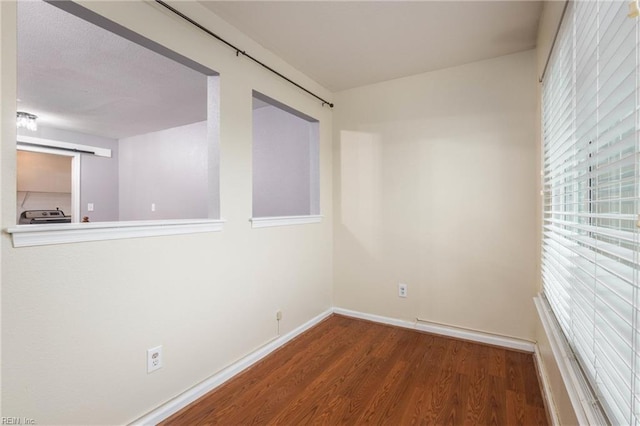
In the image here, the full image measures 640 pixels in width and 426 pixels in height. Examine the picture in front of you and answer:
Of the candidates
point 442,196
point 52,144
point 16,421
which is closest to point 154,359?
point 16,421

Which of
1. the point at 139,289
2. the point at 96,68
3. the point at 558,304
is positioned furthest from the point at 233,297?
the point at 96,68

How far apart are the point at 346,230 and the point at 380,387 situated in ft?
5.43

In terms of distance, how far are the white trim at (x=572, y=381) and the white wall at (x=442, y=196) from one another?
3.15 feet

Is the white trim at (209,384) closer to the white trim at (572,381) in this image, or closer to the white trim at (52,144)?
the white trim at (572,381)

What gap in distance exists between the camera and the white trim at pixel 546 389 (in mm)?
1548

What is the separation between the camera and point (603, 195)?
1088 millimetres

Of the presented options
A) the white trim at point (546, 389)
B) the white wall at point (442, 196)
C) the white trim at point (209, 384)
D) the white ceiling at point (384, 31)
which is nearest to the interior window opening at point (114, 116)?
the white ceiling at point (384, 31)

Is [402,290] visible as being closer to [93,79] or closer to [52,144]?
[93,79]

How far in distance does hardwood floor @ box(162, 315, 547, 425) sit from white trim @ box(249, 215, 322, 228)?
1060 mm

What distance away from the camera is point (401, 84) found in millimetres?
2969

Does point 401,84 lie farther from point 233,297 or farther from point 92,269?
point 92,269

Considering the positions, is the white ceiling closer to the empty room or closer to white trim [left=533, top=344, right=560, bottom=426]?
the empty room

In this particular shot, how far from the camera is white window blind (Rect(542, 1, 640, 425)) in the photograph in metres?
0.73

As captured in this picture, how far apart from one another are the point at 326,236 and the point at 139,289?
200 cm
